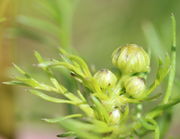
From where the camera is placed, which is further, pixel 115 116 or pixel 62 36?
pixel 62 36

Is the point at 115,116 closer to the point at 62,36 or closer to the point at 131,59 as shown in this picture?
the point at 131,59

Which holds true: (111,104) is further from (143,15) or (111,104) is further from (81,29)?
(81,29)

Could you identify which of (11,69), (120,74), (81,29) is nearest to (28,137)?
(81,29)

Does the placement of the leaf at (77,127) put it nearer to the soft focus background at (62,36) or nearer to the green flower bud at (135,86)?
the green flower bud at (135,86)

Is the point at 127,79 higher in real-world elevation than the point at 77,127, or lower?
higher

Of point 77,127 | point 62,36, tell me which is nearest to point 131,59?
point 77,127

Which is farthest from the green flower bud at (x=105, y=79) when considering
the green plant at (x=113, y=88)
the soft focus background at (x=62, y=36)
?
the soft focus background at (x=62, y=36)
